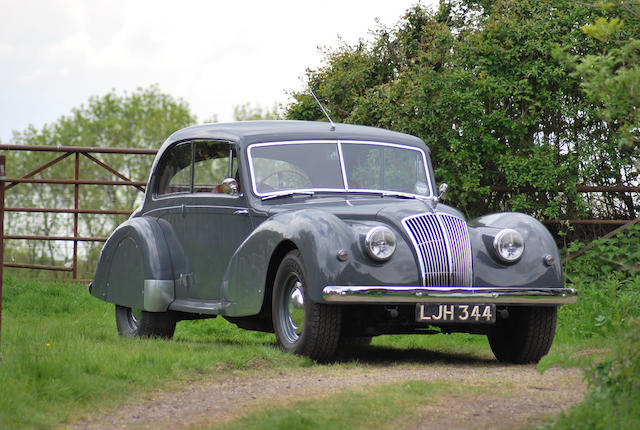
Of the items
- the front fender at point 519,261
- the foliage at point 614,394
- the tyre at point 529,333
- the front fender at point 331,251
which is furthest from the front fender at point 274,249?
the foliage at point 614,394

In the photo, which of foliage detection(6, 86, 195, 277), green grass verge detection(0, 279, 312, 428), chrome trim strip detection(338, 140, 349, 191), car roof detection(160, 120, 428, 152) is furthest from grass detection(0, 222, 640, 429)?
foliage detection(6, 86, 195, 277)

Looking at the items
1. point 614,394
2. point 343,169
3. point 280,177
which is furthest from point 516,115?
point 614,394

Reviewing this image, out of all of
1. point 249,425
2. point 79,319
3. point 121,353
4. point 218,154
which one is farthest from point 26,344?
point 79,319

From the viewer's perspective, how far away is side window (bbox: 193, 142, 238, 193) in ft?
27.0

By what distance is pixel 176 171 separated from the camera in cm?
900

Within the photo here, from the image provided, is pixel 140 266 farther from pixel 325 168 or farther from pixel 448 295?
pixel 448 295

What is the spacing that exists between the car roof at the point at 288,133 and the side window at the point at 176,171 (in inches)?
9.8

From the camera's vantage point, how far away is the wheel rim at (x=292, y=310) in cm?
683

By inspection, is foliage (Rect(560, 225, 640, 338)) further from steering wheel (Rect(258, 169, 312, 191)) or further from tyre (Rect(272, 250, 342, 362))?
steering wheel (Rect(258, 169, 312, 191))

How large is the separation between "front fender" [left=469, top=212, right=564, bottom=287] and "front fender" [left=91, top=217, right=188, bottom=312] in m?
2.78

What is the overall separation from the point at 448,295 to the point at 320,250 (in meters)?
0.92

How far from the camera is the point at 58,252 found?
48.4ft

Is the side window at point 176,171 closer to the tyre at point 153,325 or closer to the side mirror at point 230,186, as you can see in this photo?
the side mirror at point 230,186

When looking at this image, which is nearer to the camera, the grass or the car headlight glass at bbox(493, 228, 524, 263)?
the grass
